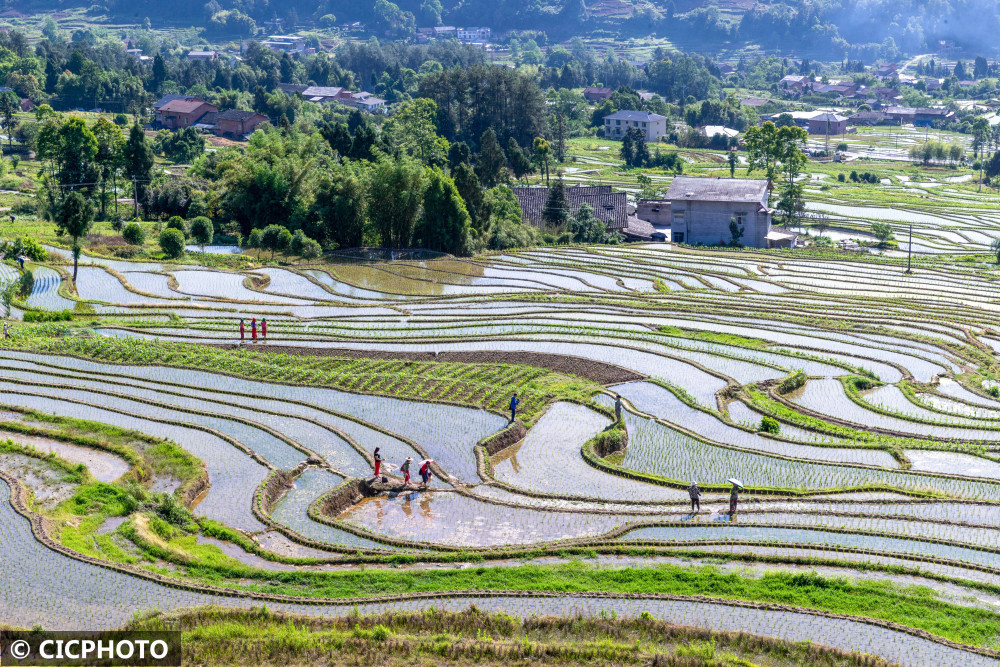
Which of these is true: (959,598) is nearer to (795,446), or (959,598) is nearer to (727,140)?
(795,446)

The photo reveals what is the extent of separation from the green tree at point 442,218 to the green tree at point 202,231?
8975 mm

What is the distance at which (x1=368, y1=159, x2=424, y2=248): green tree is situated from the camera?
143 feet

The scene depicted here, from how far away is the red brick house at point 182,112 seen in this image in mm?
87062

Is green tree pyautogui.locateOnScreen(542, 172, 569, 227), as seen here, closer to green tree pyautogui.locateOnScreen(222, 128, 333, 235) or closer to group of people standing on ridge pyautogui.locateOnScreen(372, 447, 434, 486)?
green tree pyautogui.locateOnScreen(222, 128, 333, 235)

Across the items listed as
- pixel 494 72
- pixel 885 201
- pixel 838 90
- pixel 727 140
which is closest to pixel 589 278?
pixel 885 201

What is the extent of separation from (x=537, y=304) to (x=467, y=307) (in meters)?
2.33

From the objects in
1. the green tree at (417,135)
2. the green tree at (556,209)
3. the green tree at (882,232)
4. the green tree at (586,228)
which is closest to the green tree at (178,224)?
the green tree at (417,135)

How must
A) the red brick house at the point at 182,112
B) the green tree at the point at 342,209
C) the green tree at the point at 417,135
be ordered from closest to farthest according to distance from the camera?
the green tree at the point at 342,209, the green tree at the point at 417,135, the red brick house at the point at 182,112

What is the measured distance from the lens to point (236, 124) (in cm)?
8500

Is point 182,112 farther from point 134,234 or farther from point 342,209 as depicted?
point 134,234

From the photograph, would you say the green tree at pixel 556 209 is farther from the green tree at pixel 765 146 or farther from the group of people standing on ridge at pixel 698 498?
the group of people standing on ridge at pixel 698 498

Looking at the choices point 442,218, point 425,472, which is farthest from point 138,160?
point 425,472

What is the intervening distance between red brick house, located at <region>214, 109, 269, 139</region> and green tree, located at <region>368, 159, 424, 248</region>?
44245 mm

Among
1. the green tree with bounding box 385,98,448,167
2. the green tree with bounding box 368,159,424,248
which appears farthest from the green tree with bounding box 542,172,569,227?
the green tree with bounding box 368,159,424,248
